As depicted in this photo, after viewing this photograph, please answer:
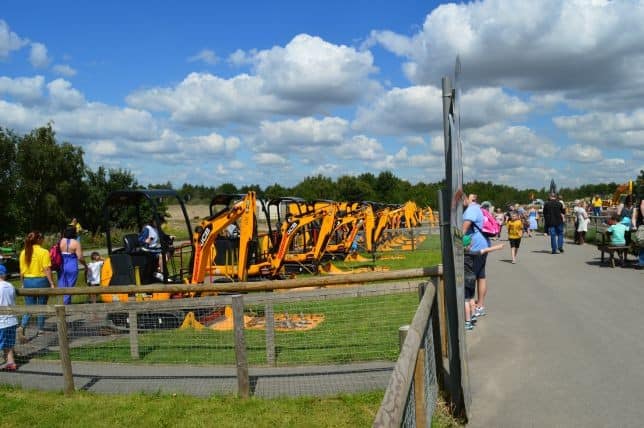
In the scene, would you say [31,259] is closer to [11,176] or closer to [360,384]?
[360,384]

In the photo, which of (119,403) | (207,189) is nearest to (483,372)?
(119,403)

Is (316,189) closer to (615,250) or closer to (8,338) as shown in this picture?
(615,250)

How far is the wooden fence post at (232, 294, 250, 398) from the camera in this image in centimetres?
596

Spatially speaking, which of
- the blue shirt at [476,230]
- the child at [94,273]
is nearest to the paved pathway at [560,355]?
the blue shirt at [476,230]

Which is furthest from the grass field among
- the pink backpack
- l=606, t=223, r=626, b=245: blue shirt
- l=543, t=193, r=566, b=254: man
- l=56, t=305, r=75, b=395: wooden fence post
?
l=543, t=193, r=566, b=254: man

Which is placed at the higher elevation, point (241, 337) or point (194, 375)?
point (241, 337)

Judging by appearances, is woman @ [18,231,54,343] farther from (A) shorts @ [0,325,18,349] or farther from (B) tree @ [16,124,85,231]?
(B) tree @ [16,124,85,231]

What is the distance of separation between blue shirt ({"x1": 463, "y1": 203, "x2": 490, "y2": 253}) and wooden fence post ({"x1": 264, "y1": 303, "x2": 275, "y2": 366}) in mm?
3252

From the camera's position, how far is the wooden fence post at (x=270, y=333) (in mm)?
6695

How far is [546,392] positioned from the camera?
5.28 m

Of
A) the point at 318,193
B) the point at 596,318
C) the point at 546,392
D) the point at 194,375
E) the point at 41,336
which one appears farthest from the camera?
the point at 318,193

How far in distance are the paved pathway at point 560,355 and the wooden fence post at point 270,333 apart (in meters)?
2.33

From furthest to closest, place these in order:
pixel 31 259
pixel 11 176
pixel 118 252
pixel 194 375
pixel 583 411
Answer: pixel 11 176, pixel 118 252, pixel 31 259, pixel 194 375, pixel 583 411

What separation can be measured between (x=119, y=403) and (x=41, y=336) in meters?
2.12
